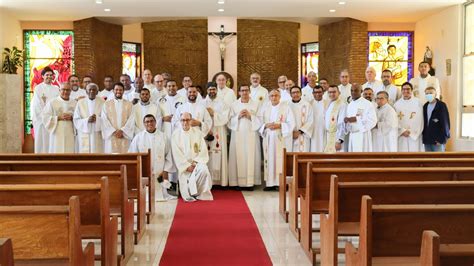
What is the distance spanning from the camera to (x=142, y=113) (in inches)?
390

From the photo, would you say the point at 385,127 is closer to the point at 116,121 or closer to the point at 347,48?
the point at 116,121

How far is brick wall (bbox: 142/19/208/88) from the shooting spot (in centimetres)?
1938

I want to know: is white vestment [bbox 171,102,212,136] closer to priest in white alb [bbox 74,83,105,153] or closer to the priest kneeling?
the priest kneeling

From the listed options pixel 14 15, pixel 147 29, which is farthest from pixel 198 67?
pixel 14 15

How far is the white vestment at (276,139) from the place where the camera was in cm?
968

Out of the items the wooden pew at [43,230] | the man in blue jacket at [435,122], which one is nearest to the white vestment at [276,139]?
the man in blue jacket at [435,122]

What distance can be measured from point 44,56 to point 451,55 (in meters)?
10.9

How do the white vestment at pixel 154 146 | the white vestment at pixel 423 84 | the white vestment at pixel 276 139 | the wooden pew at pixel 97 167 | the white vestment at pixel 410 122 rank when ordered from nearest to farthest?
the wooden pew at pixel 97 167 → the white vestment at pixel 154 146 → the white vestment at pixel 276 139 → the white vestment at pixel 410 122 → the white vestment at pixel 423 84

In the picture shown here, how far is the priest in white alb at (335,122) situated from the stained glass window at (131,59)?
9909 mm

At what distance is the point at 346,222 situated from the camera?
4500mm

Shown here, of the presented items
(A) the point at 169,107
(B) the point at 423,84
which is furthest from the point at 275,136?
(B) the point at 423,84

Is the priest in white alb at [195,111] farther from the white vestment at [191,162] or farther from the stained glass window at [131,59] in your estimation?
the stained glass window at [131,59]

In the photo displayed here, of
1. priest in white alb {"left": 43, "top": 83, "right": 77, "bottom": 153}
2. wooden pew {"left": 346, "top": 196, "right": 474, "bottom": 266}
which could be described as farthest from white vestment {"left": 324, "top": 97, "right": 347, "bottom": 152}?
wooden pew {"left": 346, "top": 196, "right": 474, "bottom": 266}

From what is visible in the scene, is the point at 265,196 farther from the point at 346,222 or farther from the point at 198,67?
the point at 198,67
